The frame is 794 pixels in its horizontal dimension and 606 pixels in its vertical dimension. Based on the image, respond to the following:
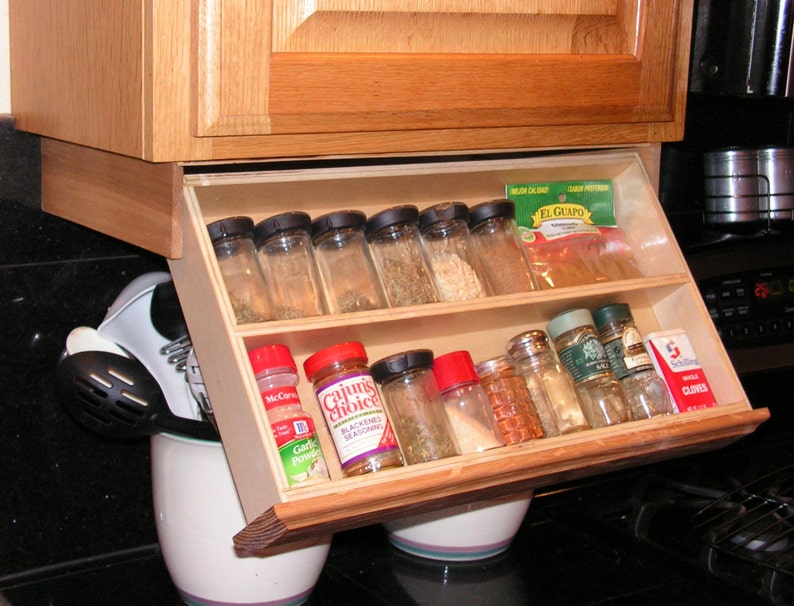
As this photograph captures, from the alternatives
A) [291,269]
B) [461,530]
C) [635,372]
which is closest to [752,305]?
[635,372]

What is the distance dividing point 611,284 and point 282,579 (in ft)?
1.93

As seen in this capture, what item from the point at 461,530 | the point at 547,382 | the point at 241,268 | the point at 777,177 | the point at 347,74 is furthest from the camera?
the point at 777,177

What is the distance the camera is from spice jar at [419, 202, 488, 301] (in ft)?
3.84

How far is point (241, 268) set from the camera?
3.59ft

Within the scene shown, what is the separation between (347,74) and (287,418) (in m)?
0.37

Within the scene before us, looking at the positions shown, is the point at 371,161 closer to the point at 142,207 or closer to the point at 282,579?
the point at 142,207

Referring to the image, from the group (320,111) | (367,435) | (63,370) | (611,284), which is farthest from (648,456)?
(63,370)

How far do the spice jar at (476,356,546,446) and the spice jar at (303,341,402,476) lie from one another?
160 mm

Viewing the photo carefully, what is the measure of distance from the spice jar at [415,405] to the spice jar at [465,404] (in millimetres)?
11

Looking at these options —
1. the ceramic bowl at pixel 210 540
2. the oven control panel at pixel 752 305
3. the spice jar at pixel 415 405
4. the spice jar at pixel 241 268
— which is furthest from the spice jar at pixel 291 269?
the oven control panel at pixel 752 305

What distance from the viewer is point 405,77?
0.99 m

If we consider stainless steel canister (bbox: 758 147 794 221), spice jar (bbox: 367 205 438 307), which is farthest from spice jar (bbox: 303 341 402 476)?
stainless steel canister (bbox: 758 147 794 221)

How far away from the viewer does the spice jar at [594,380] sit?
118 cm

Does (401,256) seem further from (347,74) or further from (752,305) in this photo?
(752,305)
